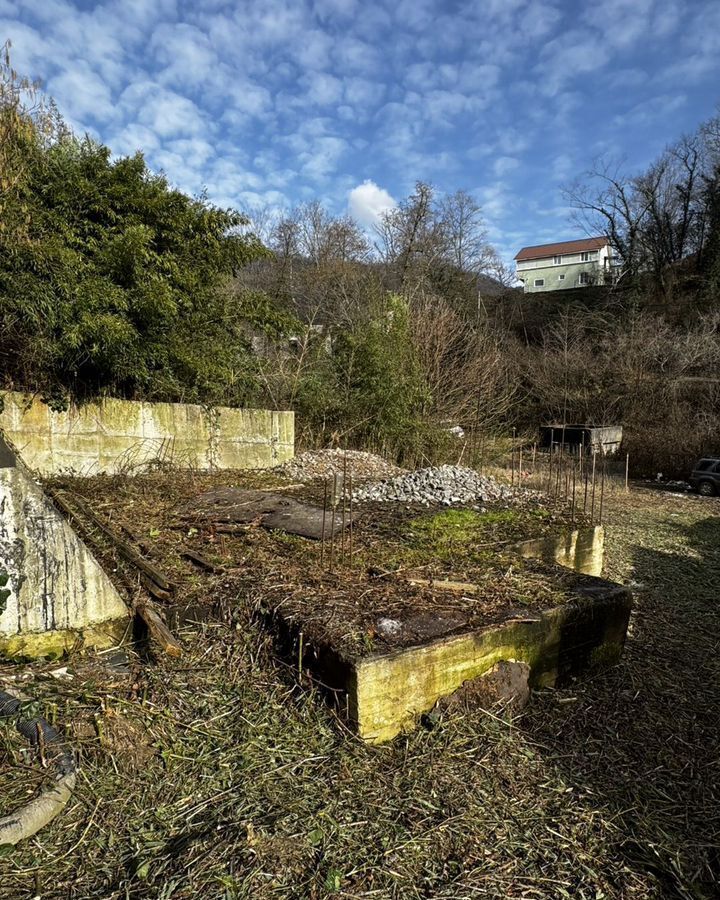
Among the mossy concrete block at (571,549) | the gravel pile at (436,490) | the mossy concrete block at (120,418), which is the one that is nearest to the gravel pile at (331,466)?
the gravel pile at (436,490)

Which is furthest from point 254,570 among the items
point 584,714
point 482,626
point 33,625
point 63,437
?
point 63,437

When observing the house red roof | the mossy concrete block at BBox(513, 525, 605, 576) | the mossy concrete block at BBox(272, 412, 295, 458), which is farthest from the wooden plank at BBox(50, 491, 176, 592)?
the house red roof

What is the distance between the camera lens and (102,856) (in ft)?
5.17

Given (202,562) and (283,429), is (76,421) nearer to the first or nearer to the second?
(283,429)

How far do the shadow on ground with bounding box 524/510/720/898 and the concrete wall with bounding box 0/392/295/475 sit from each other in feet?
17.5

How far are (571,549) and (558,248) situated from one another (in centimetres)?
5001

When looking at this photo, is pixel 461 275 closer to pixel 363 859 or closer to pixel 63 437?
pixel 63 437

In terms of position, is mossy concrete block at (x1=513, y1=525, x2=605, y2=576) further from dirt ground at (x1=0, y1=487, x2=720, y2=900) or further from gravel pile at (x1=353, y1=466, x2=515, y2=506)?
dirt ground at (x1=0, y1=487, x2=720, y2=900)

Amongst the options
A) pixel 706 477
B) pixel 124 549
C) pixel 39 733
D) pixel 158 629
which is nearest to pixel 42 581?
pixel 158 629

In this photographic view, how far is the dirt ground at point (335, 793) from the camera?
157 centimetres

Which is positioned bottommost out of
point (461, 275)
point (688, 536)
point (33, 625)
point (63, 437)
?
point (688, 536)

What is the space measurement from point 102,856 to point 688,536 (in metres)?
7.21

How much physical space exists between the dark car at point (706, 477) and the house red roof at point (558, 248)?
133 ft

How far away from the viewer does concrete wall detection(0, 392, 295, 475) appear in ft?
18.7
